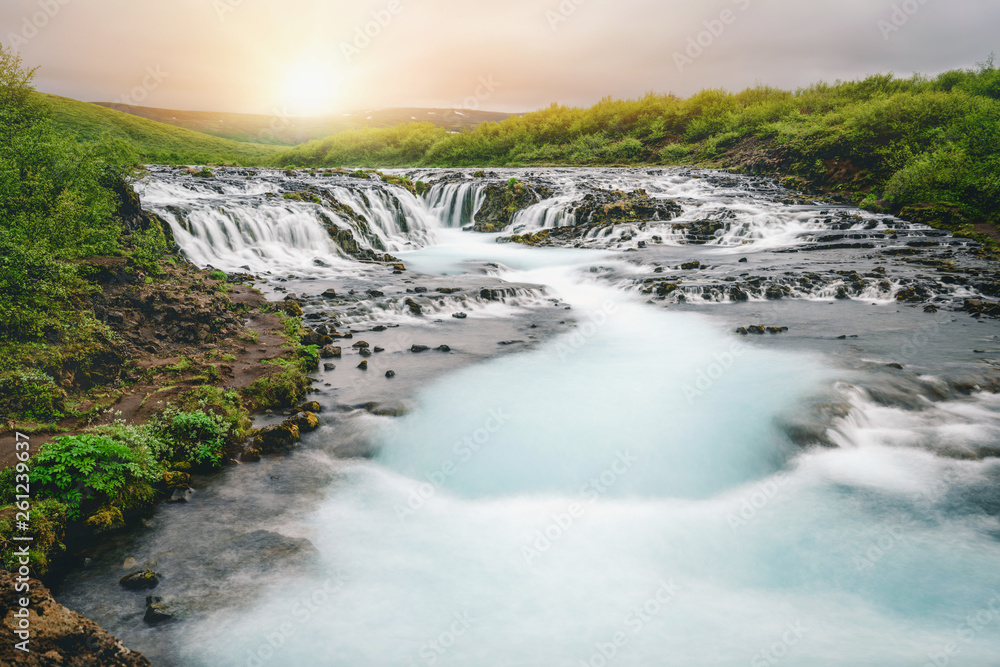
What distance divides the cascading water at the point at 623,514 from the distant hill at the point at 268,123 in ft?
323

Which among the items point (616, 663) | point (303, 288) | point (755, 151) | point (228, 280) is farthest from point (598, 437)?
point (755, 151)

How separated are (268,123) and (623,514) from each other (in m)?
147

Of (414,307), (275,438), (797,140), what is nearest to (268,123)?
(797,140)

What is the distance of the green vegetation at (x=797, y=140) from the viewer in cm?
1948

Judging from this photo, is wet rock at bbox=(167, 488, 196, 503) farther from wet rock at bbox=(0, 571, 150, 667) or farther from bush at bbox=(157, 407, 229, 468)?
wet rock at bbox=(0, 571, 150, 667)

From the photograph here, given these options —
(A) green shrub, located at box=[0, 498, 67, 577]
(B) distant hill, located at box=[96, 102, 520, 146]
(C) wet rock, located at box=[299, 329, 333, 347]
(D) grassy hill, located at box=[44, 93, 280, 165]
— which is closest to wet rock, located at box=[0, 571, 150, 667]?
(A) green shrub, located at box=[0, 498, 67, 577]

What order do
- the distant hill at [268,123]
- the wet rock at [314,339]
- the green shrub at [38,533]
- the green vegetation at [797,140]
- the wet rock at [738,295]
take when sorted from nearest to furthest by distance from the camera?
the green shrub at [38,533] < the wet rock at [314,339] < the wet rock at [738,295] < the green vegetation at [797,140] < the distant hill at [268,123]

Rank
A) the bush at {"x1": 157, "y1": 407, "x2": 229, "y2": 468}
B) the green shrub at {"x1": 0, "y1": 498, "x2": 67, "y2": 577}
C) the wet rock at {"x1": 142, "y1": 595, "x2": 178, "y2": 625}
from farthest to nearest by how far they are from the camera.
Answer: the bush at {"x1": 157, "y1": 407, "x2": 229, "y2": 468}, the green shrub at {"x1": 0, "y1": 498, "x2": 67, "y2": 577}, the wet rock at {"x1": 142, "y1": 595, "x2": 178, "y2": 625}

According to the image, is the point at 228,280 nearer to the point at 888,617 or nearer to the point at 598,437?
the point at 598,437

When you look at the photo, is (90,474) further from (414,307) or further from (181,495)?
(414,307)

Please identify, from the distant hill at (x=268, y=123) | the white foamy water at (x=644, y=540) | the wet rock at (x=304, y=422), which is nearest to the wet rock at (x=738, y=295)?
the white foamy water at (x=644, y=540)

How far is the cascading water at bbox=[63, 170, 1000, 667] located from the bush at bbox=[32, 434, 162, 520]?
0.52 m

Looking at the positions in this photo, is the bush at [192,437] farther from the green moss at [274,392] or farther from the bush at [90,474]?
the green moss at [274,392]

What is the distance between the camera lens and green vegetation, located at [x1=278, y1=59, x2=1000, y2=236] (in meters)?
19.5
